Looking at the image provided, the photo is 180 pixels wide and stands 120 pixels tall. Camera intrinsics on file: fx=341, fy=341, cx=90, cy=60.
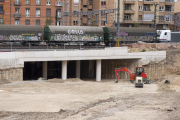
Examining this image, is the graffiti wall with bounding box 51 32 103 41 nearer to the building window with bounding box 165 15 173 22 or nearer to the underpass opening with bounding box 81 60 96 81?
the underpass opening with bounding box 81 60 96 81

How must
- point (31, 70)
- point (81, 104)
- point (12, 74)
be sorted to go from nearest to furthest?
point (81, 104) → point (12, 74) → point (31, 70)

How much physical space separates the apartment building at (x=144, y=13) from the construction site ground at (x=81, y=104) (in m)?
52.4

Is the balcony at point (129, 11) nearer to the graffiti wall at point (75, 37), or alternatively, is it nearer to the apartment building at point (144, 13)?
the apartment building at point (144, 13)

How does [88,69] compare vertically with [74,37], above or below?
below

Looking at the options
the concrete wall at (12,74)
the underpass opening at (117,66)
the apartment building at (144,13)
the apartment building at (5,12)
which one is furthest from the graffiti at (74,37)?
the apartment building at (144,13)

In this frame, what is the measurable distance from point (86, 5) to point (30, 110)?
6713 cm

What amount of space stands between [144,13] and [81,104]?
6495cm

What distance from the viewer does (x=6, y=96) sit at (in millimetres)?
26766

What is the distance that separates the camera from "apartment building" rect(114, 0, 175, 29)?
84250 mm

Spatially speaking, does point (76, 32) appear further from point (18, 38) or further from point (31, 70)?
point (31, 70)

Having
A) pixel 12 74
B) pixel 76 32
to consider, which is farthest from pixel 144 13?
pixel 12 74

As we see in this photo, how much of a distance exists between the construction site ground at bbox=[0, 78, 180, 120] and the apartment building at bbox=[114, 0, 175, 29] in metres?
52.4

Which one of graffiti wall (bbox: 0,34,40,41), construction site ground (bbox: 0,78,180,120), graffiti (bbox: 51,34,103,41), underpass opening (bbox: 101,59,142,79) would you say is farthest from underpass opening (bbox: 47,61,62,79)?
construction site ground (bbox: 0,78,180,120)

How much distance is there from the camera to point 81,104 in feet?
81.4
